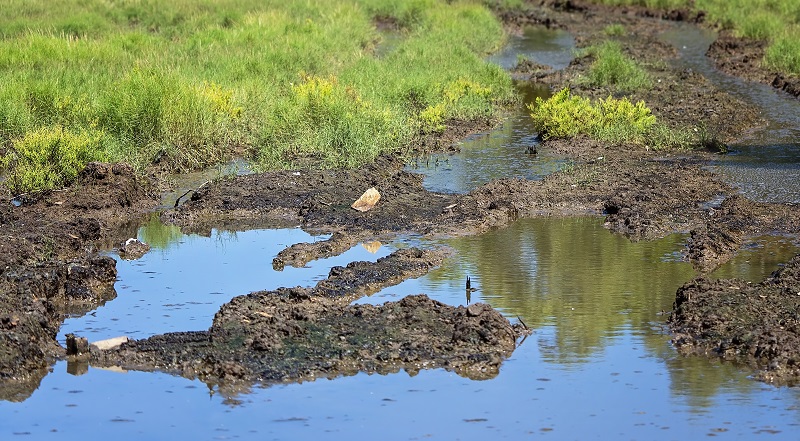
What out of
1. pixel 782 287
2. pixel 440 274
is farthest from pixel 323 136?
pixel 782 287

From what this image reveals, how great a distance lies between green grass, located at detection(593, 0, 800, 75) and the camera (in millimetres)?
19531

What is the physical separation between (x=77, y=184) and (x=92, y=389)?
203 inches

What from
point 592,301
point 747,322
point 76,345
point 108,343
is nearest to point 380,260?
point 592,301

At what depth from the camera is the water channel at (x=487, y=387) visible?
6008 millimetres

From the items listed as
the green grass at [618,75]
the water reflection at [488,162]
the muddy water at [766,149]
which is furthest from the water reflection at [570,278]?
the green grass at [618,75]

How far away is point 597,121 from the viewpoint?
14.0m

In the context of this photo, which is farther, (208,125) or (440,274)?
(208,125)

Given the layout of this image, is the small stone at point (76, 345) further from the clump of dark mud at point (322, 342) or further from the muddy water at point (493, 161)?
the muddy water at point (493, 161)

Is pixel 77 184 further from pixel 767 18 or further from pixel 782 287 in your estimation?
pixel 767 18

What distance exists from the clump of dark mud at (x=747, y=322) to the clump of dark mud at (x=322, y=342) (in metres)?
1.12

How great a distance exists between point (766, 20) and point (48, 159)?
656 inches

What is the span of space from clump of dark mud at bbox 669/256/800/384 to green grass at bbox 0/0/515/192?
544cm

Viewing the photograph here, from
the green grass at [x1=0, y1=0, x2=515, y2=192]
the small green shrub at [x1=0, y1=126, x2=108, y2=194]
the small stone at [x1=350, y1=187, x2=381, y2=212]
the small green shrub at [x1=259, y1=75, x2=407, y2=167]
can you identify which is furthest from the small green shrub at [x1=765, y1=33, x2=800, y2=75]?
the small green shrub at [x1=0, y1=126, x2=108, y2=194]

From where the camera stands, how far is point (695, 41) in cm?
2480
